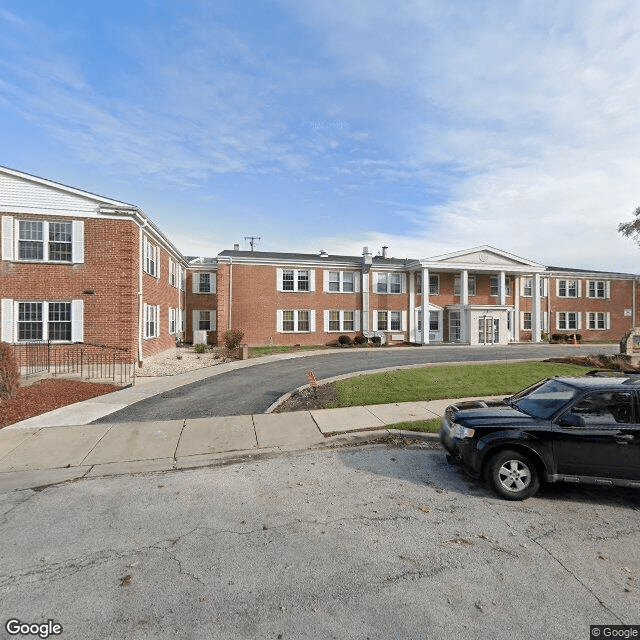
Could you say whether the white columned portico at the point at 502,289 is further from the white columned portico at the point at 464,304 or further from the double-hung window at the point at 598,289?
the double-hung window at the point at 598,289

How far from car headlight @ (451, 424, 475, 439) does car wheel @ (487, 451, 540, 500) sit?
1.43 ft

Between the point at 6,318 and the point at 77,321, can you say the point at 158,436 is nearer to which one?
the point at 77,321

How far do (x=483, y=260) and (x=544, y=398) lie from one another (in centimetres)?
2931

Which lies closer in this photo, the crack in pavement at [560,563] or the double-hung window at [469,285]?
the crack in pavement at [560,563]

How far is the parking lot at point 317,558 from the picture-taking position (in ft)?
9.87

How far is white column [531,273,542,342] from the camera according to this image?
108 ft

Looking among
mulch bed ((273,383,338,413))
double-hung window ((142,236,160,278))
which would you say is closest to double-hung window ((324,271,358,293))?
double-hung window ((142,236,160,278))

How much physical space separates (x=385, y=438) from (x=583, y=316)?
39.5m

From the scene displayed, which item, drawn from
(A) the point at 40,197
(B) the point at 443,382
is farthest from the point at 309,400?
(A) the point at 40,197

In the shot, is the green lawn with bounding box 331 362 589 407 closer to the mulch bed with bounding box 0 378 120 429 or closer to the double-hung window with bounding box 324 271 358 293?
the mulch bed with bounding box 0 378 120 429

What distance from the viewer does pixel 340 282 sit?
100.0 feet

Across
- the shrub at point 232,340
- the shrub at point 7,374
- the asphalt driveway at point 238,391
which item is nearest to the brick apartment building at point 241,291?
the shrub at point 232,340

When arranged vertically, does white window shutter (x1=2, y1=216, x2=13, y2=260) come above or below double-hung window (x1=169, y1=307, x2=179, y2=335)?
above

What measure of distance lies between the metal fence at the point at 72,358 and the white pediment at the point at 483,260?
23.9 metres
